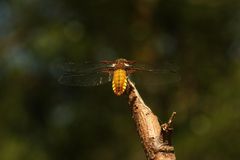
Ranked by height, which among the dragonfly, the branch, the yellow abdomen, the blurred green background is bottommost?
the branch

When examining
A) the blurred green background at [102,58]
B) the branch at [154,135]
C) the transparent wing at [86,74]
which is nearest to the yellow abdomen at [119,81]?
the transparent wing at [86,74]

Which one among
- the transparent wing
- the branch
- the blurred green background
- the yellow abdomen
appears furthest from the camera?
the blurred green background

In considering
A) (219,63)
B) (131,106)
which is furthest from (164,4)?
(131,106)

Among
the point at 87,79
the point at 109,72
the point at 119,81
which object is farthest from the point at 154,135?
the point at 87,79

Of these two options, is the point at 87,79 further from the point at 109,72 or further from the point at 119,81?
the point at 119,81

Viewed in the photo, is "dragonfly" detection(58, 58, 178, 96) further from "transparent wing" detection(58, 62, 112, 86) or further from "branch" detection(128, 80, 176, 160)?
"branch" detection(128, 80, 176, 160)

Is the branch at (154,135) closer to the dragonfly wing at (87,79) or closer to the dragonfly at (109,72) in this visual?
the dragonfly at (109,72)

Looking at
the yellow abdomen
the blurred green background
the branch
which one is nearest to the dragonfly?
the yellow abdomen
